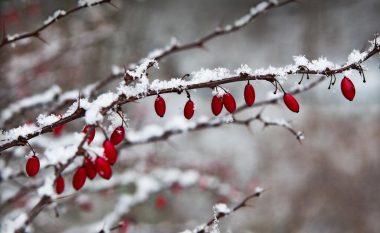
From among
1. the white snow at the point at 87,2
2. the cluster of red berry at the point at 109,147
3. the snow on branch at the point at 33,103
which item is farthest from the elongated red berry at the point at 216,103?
the snow on branch at the point at 33,103

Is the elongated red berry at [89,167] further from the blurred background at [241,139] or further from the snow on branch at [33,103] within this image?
the blurred background at [241,139]

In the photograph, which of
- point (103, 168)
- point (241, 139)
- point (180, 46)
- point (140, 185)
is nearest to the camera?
point (103, 168)

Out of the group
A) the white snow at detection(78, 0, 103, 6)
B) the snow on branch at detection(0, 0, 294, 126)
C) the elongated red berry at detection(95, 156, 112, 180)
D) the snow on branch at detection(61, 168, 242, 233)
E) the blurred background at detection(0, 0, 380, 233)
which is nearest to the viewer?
the elongated red berry at detection(95, 156, 112, 180)

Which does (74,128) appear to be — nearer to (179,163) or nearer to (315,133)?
(179,163)

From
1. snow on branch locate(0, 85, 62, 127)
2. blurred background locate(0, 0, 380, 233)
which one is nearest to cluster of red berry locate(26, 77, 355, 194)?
snow on branch locate(0, 85, 62, 127)

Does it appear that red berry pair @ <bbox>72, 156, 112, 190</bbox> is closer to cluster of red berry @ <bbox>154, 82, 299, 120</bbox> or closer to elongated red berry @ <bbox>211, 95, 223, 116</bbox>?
cluster of red berry @ <bbox>154, 82, 299, 120</bbox>

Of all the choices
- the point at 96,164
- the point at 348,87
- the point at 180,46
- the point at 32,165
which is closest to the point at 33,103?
the point at 180,46

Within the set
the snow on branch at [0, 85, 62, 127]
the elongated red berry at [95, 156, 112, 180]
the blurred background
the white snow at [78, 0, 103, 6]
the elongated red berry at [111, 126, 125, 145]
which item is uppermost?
the blurred background

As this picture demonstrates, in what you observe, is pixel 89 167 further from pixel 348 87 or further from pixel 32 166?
pixel 348 87
